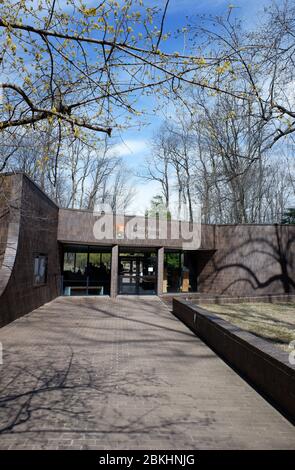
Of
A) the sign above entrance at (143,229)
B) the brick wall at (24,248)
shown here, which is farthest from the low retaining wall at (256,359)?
the sign above entrance at (143,229)

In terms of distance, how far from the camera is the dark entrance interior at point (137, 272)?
21.2 metres

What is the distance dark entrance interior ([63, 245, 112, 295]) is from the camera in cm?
2009

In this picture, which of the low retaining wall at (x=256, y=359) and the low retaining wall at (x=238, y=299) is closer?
the low retaining wall at (x=256, y=359)

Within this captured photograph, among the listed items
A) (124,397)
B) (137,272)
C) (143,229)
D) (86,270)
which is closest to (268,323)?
(124,397)

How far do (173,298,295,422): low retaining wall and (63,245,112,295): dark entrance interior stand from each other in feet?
38.0

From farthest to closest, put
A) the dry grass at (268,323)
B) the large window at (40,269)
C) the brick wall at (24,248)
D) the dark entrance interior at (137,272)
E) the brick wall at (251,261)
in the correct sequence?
the brick wall at (251,261), the dark entrance interior at (137,272), the large window at (40,269), the brick wall at (24,248), the dry grass at (268,323)

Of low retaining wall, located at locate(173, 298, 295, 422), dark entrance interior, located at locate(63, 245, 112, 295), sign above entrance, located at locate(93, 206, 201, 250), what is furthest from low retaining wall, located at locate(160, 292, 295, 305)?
low retaining wall, located at locate(173, 298, 295, 422)

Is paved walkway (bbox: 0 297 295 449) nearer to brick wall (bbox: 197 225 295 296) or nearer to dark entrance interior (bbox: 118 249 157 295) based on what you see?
dark entrance interior (bbox: 118 249 157 295)

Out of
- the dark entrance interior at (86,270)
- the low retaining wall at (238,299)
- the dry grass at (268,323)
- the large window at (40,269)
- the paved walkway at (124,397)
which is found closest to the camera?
the paved walkway at (124,397)

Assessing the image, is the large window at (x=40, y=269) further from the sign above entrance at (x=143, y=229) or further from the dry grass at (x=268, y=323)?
the dry grass at (x=268, y=323)

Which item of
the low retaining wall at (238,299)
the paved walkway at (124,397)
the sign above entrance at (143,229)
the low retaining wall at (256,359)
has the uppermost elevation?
the sign above entrance at (143,229)

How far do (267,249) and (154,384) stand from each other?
17.9 metres

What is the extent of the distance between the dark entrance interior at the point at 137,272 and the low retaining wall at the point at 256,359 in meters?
11.6

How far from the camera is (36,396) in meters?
5.09
